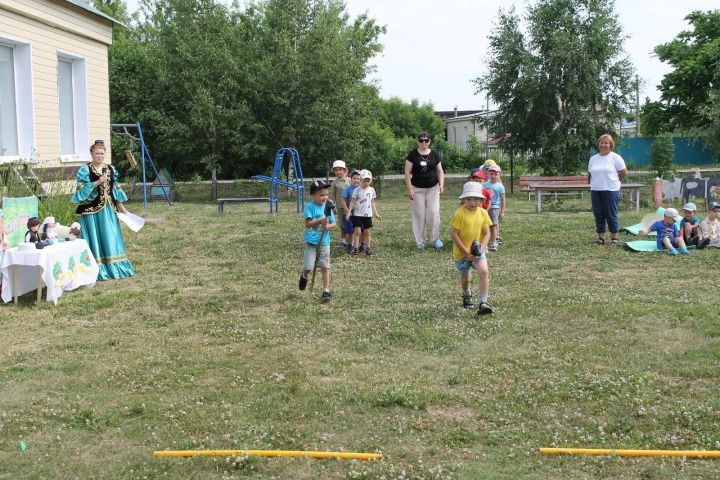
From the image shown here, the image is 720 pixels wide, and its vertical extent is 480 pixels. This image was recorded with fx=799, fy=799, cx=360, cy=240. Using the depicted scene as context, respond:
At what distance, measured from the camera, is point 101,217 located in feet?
33.3

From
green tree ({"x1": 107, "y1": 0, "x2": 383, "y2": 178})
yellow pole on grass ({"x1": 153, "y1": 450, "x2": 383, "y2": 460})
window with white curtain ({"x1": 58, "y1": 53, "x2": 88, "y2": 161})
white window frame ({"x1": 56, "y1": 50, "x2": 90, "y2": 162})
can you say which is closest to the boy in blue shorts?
yellow pole on grass ({"x1": 153, "y1": 450, "x2": 383, "y2": 460})

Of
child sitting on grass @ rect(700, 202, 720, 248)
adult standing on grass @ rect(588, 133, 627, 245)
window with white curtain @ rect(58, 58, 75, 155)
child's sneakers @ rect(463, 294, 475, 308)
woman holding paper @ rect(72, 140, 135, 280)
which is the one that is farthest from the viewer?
window with white curtain @ rect(58, 58, 75, 155)

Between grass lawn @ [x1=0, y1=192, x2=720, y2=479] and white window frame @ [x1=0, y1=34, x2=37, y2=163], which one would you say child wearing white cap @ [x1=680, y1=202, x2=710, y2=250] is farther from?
white window frame @ [x1=0, y1=34, x2=37, y2=163]

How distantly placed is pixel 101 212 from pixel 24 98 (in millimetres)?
4945

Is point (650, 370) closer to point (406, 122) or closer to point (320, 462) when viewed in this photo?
point (320, 462)

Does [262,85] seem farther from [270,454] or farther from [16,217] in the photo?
[270,454]

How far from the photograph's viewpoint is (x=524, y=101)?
26.8m

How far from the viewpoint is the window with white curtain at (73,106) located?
1558 cm

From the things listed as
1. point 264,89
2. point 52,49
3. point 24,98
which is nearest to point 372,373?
point 24,98

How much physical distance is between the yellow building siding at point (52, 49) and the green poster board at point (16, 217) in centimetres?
481

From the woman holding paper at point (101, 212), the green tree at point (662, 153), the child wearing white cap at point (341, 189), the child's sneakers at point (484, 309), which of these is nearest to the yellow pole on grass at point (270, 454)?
the child's sneakers at point (484, 309)

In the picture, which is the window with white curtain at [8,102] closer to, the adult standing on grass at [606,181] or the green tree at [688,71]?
the adult standing on grass at [606,181]

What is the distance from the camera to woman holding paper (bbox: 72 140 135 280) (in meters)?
9.84

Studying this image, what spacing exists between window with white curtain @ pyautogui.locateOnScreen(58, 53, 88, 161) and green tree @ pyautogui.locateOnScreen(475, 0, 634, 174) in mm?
15120
